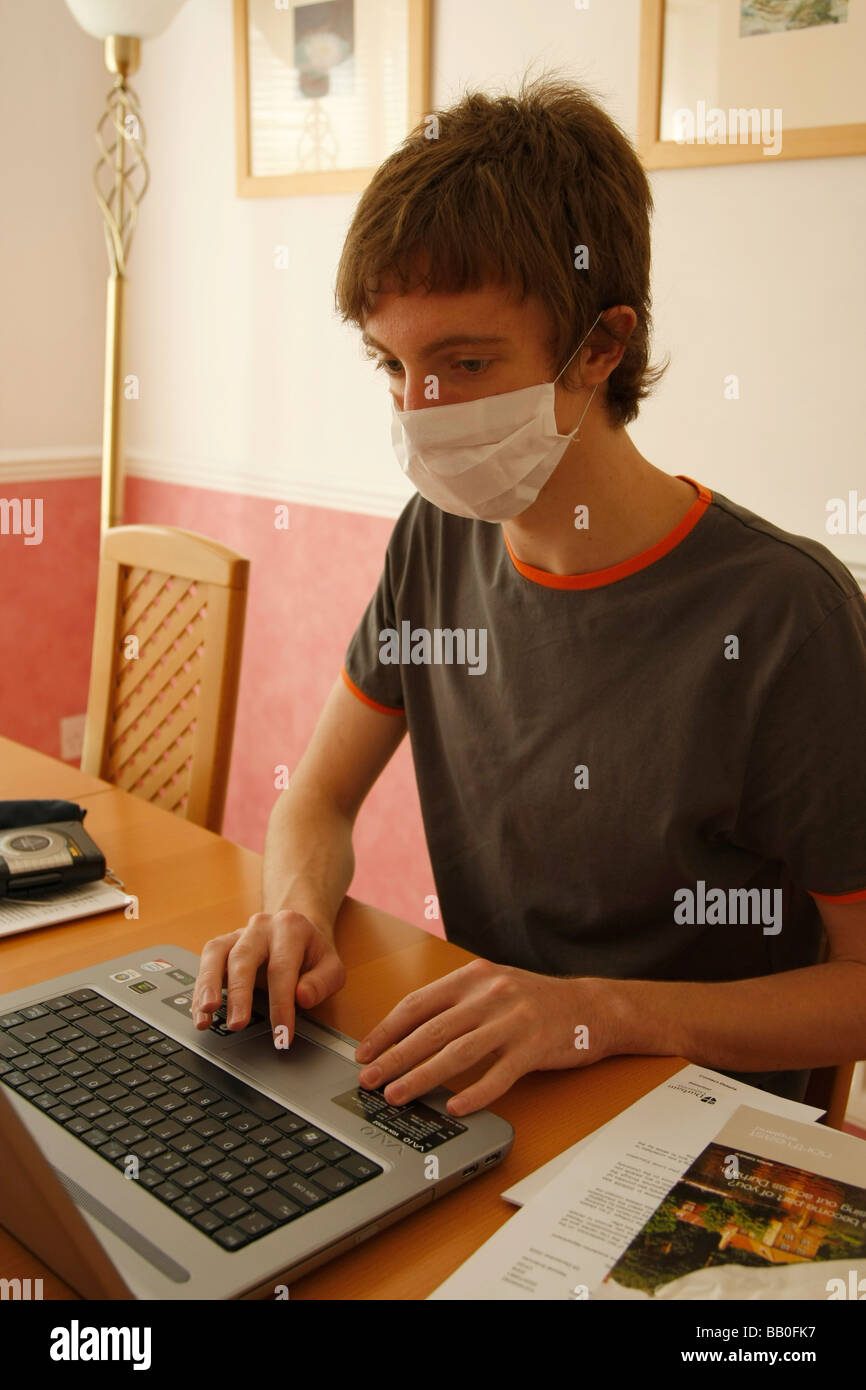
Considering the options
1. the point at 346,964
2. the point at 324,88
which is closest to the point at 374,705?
the point at 346,964

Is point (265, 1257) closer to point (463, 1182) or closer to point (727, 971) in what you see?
point (463, 1182)

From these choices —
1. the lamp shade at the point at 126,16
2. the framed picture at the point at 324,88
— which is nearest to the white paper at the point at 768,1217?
the framed picture at the point at 324,88

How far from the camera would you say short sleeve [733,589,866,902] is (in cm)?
101

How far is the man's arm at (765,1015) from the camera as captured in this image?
0.92m

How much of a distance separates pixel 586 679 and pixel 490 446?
9.3 inches

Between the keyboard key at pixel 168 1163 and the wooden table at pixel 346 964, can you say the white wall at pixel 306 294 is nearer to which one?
the wooden table at pixel 346 964

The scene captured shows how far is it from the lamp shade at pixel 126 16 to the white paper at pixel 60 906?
1.95m

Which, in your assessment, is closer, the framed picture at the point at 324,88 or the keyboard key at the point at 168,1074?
the keyboard key at the point at 168,1074

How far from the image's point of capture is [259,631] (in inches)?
114

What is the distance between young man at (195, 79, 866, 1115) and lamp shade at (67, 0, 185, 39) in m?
1.62

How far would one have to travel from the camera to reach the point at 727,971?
117 centimetres

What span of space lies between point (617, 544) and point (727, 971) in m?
0.42

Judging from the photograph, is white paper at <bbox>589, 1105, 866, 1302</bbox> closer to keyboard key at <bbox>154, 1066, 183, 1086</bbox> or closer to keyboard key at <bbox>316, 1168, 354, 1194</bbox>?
keyboard key at <bbox>316, 1168, 354, 1194</bbox>

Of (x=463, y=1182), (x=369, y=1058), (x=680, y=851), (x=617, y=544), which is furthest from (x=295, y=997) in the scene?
(x=617, y=544)
